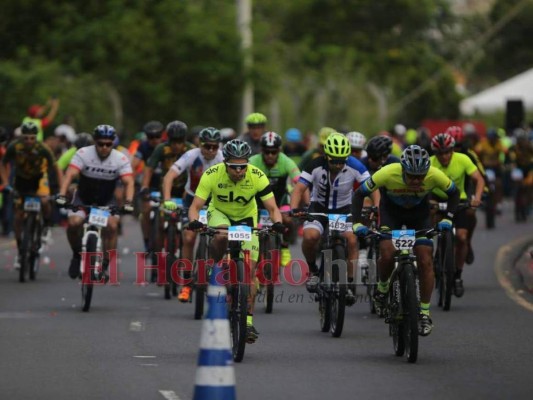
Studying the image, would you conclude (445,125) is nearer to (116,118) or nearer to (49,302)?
(116,118)

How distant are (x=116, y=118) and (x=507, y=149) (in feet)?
34.5

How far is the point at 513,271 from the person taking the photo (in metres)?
23.4

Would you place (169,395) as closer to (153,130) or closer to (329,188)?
(329,188)

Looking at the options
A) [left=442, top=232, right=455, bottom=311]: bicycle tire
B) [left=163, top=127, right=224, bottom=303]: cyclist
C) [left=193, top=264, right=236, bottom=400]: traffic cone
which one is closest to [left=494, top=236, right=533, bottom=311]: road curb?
[left=442, top=232, right=455, bottom=311]: bicycle tire

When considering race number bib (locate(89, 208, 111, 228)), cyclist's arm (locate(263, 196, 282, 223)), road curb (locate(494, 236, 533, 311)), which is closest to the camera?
cyclist's arm (locate(263, 196, 282, 223))

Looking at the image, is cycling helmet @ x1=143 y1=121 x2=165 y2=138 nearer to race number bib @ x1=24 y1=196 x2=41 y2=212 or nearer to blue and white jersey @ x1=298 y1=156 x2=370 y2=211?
race number bib @ x1=24 y1=196 x2=41 y2=212

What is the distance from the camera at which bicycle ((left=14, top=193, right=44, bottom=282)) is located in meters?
20.7

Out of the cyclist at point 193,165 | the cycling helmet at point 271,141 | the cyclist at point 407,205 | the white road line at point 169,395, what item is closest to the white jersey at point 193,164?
the cyclist at point 193,165

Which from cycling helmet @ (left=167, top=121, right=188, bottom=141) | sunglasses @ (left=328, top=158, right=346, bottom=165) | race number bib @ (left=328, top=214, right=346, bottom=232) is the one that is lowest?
race number bib @ (left=328, top=214, right=346, bottom=232)

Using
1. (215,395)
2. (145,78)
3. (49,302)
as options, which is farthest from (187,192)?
(145,78)

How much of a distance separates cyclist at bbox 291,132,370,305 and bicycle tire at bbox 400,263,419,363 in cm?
247

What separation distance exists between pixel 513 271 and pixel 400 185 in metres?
9.14

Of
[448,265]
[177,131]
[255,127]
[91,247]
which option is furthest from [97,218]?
[255,127]

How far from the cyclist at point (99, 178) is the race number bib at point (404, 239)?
17.0 feet
